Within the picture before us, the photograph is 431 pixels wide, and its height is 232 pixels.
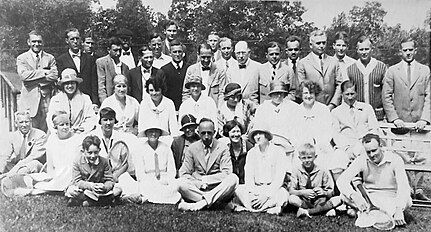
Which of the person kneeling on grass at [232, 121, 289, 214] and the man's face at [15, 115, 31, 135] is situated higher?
the man's face at [15, 115, 31, 135]

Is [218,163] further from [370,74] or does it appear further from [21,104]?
[21,104]

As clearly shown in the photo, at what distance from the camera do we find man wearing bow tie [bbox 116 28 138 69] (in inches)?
225

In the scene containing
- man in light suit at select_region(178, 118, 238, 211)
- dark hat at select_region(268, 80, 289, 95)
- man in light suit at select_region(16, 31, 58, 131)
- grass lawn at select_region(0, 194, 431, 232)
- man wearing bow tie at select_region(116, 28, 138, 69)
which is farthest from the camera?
man in light suit at select_region(16, 31, 58, 131)

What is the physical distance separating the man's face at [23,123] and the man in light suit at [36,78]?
58mm

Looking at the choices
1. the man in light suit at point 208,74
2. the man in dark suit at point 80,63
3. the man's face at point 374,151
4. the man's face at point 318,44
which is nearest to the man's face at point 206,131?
the man in light suit at point 208,74

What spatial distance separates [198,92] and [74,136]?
1414mm

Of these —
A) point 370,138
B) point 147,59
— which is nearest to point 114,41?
point 147,59

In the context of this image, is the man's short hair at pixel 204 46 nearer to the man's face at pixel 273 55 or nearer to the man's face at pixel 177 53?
the man's face at pixel 177 53

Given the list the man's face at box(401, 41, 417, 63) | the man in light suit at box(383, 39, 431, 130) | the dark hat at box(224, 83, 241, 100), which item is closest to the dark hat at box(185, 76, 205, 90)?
the dark hat at box(224, 83, 241, 100)

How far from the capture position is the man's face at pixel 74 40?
5777 millimetres

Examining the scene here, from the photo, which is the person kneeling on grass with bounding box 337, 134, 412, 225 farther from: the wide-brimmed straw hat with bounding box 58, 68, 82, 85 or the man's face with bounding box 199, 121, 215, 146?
the wide-brimmed straw hat with bounding box 58, 68, 82, 85

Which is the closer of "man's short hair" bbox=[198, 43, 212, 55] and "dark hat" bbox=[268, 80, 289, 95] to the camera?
"dark hat" bbox=[268, 80, 289, 95]

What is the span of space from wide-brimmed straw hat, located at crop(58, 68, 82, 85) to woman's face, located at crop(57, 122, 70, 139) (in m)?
0.45

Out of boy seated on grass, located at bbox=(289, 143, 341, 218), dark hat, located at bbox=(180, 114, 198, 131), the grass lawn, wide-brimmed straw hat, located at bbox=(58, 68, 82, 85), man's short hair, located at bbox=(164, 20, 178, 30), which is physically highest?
man's short hair, located at bbox=(164, 20, 178, 30)
